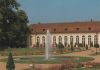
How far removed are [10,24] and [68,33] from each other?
15925 millimetres

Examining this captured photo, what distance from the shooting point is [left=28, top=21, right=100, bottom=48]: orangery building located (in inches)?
2751

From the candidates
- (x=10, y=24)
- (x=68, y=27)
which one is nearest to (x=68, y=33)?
(x=68, y=27)

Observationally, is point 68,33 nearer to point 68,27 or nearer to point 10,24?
point 68,27

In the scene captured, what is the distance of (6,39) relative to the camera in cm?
5825

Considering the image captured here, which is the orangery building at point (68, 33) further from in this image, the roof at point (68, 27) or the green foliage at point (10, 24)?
the green foliage at point (10, 24)

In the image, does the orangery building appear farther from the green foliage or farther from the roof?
the green foliage

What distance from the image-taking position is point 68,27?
72.6 m

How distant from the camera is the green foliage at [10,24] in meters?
56.5

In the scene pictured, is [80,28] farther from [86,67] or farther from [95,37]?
[86,67]

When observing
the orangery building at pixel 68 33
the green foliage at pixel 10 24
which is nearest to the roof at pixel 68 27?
the orangery building at pixel 68 33

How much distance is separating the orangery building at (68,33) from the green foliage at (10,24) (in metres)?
7.71

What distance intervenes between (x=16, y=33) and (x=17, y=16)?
2.61 metres

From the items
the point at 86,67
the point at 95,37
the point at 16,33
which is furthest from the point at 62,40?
the point at 86,67

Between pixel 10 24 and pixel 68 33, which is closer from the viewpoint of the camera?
pixel 10 24
